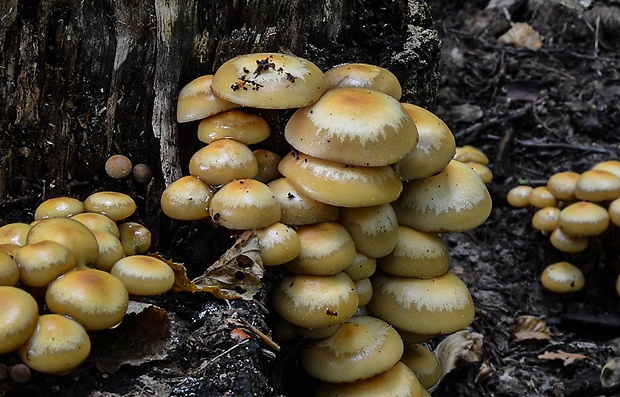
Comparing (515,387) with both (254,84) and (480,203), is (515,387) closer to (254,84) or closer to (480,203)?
(480,203)

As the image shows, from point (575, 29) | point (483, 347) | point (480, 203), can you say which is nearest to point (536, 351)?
point (483, 347)

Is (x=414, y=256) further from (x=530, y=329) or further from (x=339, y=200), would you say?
(x=530, y=329)

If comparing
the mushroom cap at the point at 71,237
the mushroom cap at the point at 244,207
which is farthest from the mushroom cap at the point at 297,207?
the mushroom cap at the point at 71,237

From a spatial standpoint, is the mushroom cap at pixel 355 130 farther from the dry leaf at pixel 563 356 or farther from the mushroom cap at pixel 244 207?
the dry leaf at pixel 563 356

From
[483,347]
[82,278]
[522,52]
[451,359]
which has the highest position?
[82,278]

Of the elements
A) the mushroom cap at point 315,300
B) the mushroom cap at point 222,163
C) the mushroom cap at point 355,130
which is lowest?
the mushroom cap at point 315,300

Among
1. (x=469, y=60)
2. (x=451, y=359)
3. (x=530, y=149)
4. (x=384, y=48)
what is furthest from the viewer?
(x=469, y=60)

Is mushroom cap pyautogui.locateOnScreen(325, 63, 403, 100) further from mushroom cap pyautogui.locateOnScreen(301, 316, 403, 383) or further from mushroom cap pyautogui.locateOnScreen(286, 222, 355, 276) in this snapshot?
mushroom cap pyautogui.locateOnScreen(301, 316, 403, 383)
